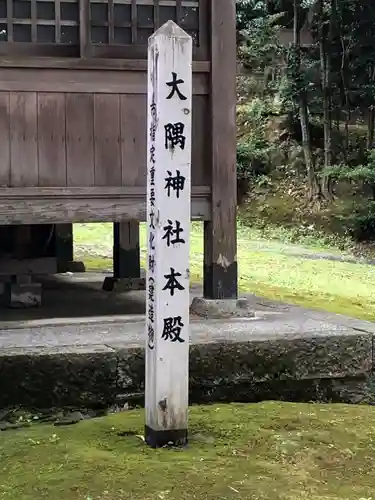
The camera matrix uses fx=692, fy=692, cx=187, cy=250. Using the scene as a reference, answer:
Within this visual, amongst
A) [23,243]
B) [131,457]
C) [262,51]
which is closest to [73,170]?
[23,243]

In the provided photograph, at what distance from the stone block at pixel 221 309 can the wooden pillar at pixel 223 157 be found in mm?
66

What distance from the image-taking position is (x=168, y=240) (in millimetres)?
3561

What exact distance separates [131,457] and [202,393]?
145 cm

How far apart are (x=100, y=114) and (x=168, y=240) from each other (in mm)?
2696

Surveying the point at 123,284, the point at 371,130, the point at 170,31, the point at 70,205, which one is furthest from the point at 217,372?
the point at 371,130

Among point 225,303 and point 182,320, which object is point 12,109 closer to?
point 225,303

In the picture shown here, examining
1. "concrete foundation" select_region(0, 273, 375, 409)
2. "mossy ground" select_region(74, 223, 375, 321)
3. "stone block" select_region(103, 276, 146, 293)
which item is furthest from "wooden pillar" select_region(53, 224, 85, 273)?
"concrete foundation" select_region(0, 273, 375, 409)

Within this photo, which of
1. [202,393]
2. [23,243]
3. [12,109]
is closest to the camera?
[202,393]

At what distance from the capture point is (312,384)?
16.5ft

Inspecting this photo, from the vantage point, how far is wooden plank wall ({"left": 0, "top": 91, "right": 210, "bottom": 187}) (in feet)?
18.9

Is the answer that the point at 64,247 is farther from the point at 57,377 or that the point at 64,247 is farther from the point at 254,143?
the point at 254,143

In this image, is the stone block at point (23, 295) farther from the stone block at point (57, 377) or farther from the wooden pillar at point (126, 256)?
the stone block at point (57, 377)

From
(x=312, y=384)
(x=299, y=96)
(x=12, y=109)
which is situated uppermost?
(x=299, y=96)

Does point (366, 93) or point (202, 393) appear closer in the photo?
point (202, 393)
